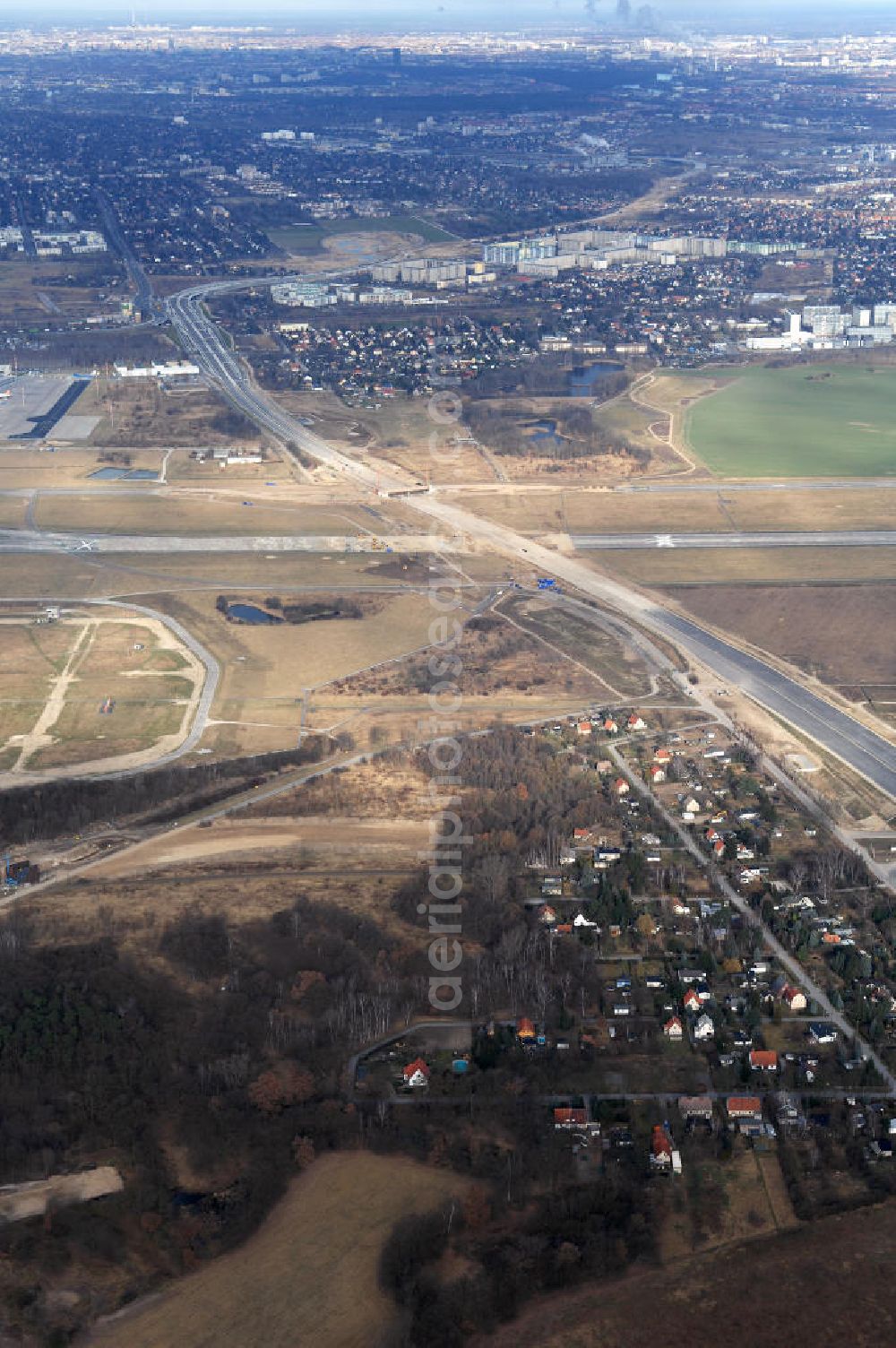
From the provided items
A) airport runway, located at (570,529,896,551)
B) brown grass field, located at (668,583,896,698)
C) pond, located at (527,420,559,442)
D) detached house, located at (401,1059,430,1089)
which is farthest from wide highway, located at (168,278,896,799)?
detached house, located at (401,1059,430,1089)

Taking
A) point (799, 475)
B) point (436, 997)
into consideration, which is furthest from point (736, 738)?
point (799, 475)

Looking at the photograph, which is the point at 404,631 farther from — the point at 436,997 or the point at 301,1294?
the point at 301,1294

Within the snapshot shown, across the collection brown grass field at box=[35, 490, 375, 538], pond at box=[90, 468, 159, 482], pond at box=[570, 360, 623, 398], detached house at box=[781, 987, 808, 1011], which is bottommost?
brown grass field at box=[35, 490, 375, 538]

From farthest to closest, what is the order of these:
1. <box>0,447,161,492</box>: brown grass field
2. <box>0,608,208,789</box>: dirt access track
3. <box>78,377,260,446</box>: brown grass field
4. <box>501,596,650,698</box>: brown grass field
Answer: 1. <box>78,377,260,446</box>: brown grass field
2. <box>0,447,161,492</box>: brown grass field
3. <box>501,596,650,698</box>: brown grass field
4. <box>0,608,208,789</box>: dirt access track

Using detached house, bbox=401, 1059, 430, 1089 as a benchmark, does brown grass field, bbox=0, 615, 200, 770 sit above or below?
below

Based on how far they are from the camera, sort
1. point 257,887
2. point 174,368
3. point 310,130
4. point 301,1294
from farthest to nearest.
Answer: point 310,130, point 174,368, point 257,887, point 301,1294

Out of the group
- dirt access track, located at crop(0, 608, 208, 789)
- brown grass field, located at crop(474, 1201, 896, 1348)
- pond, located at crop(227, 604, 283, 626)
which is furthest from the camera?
pond, located at crop(227, 604, 283, 626)

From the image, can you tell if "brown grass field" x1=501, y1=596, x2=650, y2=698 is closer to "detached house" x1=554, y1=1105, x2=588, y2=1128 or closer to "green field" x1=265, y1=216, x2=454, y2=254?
"detached house" x1=554, y1=1105, x2=588, y2=1128
